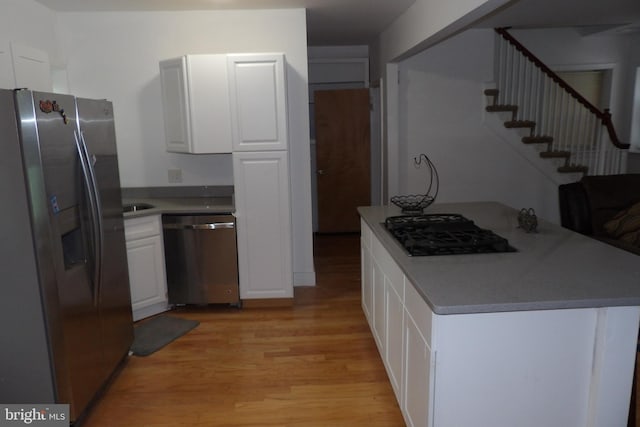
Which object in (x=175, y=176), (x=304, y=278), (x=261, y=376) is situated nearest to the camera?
(x=261, y=376)

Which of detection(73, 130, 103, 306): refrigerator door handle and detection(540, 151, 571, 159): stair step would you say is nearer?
detection(73, 130, 103, 306): refrigerator door handle

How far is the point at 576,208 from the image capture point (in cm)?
391

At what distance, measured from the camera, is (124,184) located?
14.0 feet

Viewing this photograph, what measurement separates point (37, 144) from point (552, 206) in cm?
550

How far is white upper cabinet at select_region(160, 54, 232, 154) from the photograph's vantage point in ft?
12.0

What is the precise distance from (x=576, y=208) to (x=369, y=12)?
95.6 inches

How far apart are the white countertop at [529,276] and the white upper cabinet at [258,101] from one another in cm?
146

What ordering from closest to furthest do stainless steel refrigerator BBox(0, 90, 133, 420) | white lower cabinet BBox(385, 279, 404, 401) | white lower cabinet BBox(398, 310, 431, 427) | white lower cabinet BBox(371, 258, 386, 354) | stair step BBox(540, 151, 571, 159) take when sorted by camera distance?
white lower cabinet BBox(398, 310, 431, 427) < stainless steel refrigerator BBox(0, 90, 133, 420) < white lower cabinet BBox(385, 279, 404, 401) < white lower cabinet BBox(371, 258, 386, 354) < stair step BBox(540, 151, 571, 159)

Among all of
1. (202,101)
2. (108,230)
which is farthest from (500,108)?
(108,230)

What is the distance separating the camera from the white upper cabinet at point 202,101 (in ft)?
12.0

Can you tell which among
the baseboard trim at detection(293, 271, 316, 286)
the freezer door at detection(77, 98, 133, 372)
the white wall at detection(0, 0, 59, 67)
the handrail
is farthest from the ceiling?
the baseboard trim at detection(293, 271, 316, 286)

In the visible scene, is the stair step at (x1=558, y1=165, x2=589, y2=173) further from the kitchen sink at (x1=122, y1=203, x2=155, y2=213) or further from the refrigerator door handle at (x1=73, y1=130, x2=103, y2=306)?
the refrigerator door handle at (x1=73, y1=130, x2=103, y2=306)

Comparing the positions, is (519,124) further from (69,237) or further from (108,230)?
(69,237)

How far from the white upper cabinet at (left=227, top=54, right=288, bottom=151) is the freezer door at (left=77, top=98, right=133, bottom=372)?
1022mm
